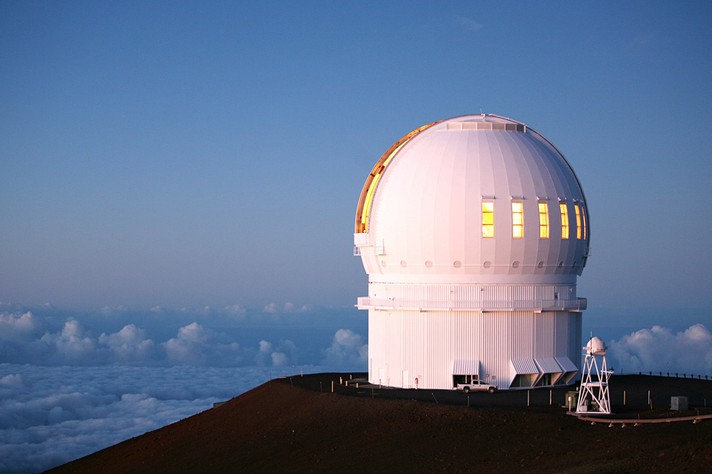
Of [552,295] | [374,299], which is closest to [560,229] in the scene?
[552,295]

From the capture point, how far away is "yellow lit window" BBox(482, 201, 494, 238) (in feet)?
129

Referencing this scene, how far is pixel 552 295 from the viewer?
A: 40.9 m

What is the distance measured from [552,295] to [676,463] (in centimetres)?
1721

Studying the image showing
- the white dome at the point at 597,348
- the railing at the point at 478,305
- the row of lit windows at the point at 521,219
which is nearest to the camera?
the white dome at the point at 597,348

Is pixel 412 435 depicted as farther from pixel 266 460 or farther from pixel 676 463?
pixel 676 463

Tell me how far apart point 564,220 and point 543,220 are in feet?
3.99

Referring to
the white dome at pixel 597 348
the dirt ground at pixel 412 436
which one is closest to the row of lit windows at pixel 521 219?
the dirt ground at pixel 412 436

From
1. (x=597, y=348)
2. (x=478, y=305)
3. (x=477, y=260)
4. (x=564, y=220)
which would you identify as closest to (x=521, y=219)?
(x=564, y=220)

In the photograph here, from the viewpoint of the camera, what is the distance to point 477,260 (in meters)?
39.5

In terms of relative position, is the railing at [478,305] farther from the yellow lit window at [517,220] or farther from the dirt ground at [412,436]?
the dirt ground at [412,436]

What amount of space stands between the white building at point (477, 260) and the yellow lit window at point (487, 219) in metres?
0.04

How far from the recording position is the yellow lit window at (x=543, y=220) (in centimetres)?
3980

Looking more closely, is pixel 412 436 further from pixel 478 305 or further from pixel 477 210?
pixel 477 210

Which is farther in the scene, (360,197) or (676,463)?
(360,197)
